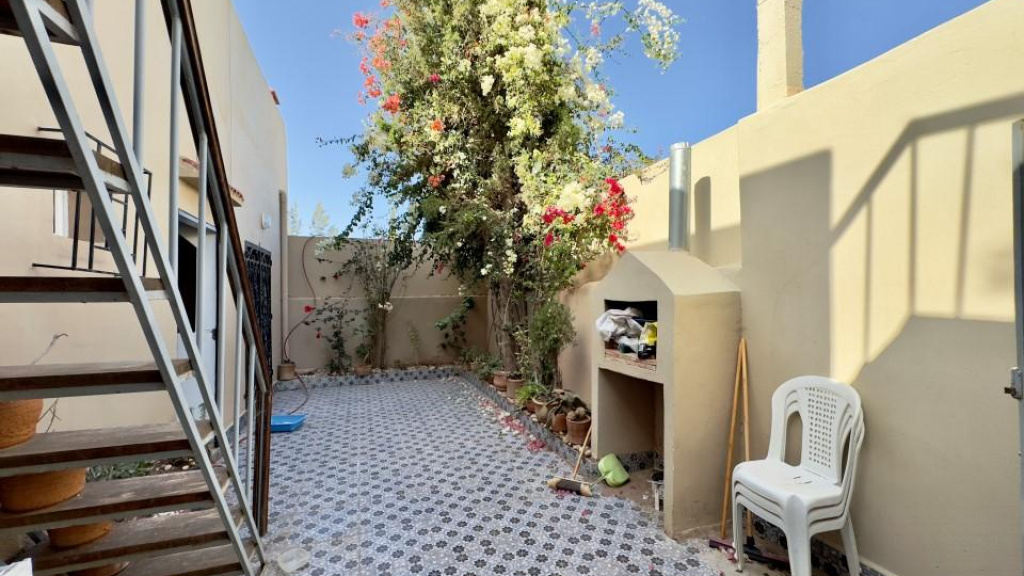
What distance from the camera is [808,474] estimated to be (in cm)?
259

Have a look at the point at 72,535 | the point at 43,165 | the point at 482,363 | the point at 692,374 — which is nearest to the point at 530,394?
the point at 482,363

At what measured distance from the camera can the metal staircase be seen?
3.58ft

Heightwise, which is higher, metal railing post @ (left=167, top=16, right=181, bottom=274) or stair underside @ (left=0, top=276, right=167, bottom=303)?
metal railing post @ (left=167, top=16, right=181, bottom=274)

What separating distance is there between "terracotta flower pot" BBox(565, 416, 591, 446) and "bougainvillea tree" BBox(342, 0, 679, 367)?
1.47 m

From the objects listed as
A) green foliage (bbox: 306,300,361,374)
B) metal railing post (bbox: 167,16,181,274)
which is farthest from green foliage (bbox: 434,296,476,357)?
metal railing post (bbox: 167,16,181,274)

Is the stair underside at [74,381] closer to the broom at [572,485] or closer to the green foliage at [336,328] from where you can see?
the broom at [572,485]

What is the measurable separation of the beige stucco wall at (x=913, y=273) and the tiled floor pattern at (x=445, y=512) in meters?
1.13

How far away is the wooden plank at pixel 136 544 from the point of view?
6.47 ft

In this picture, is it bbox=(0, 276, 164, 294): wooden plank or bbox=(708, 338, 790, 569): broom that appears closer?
bbox=(0, 276, 164, 294): wooden plank

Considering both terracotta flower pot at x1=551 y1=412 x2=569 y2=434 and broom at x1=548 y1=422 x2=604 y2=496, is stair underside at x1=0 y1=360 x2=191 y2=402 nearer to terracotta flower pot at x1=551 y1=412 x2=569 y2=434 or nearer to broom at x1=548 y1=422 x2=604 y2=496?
broom at x1=548 y1=422 x2=604 y2=496

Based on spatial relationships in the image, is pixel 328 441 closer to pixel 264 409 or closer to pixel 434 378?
pixel 264 409

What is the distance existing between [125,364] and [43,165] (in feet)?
2.67

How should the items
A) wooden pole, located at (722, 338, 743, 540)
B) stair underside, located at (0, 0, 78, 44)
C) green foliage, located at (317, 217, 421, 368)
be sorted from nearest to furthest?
stair underside, located at (0, 0, 78, 44), wooden pole, located at (722, 338, 743, 540), green foliage, located at (317, 217, 421, 368)

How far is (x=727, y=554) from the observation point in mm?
2828
